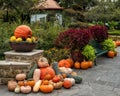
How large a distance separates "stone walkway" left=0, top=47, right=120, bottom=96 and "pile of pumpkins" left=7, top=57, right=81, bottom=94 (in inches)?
4.8

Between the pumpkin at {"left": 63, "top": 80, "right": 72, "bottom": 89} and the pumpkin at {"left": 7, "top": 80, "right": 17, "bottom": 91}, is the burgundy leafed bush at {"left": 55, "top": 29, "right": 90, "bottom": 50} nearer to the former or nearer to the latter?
the pumpkin at {"left": 63, "top": 80, "right": 72, "bottom": 89}

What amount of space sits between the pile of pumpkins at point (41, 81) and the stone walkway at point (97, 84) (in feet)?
0.40

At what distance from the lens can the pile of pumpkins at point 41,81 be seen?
23.9 ft

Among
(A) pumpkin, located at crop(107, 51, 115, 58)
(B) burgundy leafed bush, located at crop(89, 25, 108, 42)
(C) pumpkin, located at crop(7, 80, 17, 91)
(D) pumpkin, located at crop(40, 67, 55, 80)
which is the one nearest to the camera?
(C) pumpkin, located at crop(7, 80, 17, 91)

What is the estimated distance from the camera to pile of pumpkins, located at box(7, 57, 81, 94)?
23.9 ft

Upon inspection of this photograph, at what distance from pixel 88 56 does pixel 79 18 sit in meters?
22.0

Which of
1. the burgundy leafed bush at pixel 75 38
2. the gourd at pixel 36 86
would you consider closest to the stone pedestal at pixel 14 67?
the gourd at pixel 36 86

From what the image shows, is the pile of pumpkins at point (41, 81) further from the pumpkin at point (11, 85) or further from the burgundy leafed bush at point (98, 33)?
the burgundy leafed bush at point (98, 33)

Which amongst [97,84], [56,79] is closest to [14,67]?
[56,79]

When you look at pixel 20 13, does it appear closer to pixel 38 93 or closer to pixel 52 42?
pixel 52 42

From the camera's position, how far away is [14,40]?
28.1 ft

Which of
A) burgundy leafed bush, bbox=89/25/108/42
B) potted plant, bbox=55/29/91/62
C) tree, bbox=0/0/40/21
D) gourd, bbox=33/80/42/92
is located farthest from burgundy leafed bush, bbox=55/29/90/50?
tree, bbox=0/0/40/21

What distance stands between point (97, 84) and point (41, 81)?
1565 millimetres

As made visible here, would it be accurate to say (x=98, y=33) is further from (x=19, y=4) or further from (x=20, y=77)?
(x=19, y=4)
